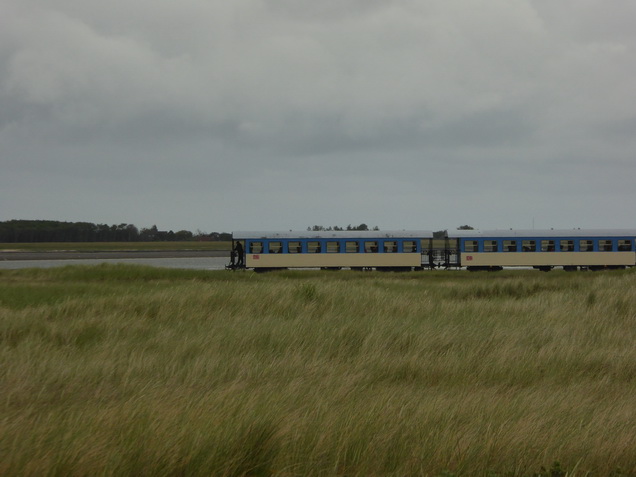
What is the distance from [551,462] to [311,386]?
2797 mm

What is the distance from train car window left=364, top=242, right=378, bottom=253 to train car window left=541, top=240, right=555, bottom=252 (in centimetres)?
998

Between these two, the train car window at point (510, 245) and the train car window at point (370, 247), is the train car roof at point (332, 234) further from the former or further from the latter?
the train car window at point (510, 245)

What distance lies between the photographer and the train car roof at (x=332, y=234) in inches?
1344

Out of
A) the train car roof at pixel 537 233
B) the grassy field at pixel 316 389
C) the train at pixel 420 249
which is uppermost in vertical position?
the train car roof at pixel 537 233

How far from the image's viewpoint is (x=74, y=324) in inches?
432

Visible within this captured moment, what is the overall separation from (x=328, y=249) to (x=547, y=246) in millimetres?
13044

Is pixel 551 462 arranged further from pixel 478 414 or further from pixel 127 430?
pixel 127 430

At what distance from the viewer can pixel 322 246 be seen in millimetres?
34062

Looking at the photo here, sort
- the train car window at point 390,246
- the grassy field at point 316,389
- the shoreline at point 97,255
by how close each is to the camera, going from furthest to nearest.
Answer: the shoreline at point 97,255 → the train car window at point 390,246 → the grassy field at point 316,389

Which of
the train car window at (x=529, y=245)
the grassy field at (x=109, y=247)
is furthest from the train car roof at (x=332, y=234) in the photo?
the grassy field at (x=109, y=247)

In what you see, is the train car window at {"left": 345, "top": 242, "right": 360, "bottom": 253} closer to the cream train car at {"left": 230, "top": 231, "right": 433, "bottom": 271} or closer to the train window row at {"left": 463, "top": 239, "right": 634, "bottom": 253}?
the cream train car at {"left": 230, "top": 231, "right": 433, "bottom": 271}

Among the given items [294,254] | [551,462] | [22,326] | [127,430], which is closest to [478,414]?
[551,462]

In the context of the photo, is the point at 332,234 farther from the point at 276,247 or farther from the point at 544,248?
the point at 544,248

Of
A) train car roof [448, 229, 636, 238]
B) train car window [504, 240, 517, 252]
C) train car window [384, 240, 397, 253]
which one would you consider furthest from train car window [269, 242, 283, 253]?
train car window [504, 240, 517, 252]
